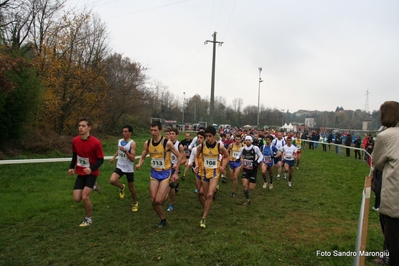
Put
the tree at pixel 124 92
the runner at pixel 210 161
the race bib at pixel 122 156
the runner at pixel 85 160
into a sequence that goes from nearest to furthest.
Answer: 1. the runner at pixel 85 160
2. the runner at pixel 210 161
3. the race bib at pixel 122 156
4. the tree at pixel 124 92

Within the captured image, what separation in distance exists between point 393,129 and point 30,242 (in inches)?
245

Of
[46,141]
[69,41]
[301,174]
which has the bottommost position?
[301,174]

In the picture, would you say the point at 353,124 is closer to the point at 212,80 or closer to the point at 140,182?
the point at 212,80

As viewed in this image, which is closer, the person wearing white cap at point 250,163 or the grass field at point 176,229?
the grass field at point 176,229

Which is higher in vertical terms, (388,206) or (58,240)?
(388,206)

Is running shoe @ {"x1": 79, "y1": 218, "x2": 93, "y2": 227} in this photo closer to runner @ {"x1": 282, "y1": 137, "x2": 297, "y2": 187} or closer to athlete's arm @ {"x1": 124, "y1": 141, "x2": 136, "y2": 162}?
athlete's arm @ {"x1": 124, "y1": 141, "x2": 136, "y2": 162}

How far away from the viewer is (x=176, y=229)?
237 inches

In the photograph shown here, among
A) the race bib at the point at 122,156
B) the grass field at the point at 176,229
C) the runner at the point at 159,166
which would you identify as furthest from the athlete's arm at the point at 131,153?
the grass field at the point at 176,229

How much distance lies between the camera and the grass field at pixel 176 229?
465cm

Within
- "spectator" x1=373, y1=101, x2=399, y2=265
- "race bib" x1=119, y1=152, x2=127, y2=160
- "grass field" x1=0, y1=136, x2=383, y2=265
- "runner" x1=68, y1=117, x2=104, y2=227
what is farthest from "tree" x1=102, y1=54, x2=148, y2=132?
"spectator" x1=373, y1=101, x2=399, y2=265

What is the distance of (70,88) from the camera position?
73.3 feet

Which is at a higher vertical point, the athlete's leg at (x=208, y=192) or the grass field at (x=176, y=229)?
the athlete's leg at (x=208, y=192)

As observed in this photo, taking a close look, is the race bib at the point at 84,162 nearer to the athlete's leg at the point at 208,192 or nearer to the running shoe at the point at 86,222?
the running shoe at the point at 86,222

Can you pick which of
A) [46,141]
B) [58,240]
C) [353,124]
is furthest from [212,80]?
[353,124]
